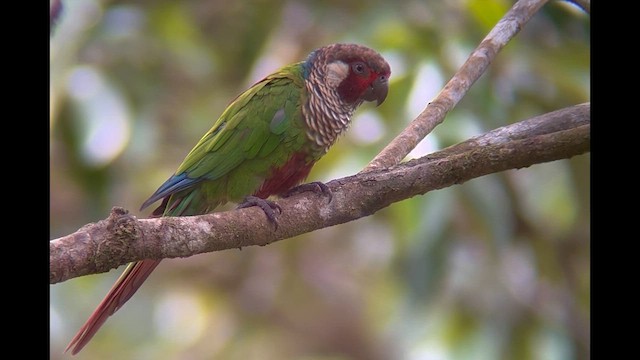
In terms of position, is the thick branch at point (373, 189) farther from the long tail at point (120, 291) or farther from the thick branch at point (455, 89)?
the long tail at point (120, 291)

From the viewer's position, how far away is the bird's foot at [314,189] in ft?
4.96

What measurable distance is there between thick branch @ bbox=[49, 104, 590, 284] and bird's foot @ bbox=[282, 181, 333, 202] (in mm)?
12

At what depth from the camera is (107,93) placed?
6.49 ft

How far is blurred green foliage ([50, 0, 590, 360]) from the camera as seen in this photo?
6.46ft

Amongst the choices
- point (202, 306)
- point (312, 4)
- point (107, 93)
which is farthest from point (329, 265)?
point (107, 93)

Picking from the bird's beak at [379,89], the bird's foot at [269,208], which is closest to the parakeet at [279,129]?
the bird's beak at [379,89]

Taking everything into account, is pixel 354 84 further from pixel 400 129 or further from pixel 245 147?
pixel 245 147

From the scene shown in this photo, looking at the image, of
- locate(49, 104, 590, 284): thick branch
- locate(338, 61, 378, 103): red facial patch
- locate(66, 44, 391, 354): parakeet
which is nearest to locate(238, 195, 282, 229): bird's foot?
locate(49, 104, 590, 284): thick branch

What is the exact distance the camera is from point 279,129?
1.83 metres

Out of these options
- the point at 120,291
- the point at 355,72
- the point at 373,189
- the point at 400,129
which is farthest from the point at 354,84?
the point at 120,291

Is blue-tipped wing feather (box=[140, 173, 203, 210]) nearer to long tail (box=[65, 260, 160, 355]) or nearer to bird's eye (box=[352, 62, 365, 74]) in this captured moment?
long tail (box=[65, 260, 160, 355])

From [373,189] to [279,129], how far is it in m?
0.43

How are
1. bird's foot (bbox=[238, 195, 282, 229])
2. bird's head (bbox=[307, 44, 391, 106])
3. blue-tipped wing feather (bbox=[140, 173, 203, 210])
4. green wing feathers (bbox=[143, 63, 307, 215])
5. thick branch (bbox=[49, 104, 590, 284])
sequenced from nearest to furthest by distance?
1. thick branch (bbox=[49, 104, 590, 284])
2. bird's foot (bbox=[238, 195, 282, 229])
3. blue-tipped wing feather (bbox=[140, 173, 203, 210])
4. green wing feathers (bbox=[143, 63, 307, 215])
5. bird's head (bbox=[307, 44, 391, 106])
